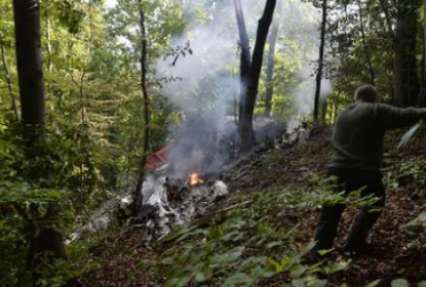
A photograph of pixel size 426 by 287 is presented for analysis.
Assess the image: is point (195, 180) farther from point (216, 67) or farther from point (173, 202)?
point (216, 67)

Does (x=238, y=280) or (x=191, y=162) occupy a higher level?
(x=238, y=280)

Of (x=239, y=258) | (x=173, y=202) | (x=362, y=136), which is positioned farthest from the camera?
(x=173, y=202)

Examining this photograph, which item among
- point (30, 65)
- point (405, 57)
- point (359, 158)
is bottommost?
point (359, 158)

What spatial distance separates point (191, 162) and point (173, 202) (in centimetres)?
950

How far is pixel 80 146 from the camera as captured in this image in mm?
4727

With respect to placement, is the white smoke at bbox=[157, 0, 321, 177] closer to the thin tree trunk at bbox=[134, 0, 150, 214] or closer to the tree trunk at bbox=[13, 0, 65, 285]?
the thin tree trunk at bbox=[134, 0, 150, 214]

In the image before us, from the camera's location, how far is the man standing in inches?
183

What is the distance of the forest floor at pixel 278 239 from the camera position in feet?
5.35

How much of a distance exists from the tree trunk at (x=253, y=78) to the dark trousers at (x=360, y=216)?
438 inches

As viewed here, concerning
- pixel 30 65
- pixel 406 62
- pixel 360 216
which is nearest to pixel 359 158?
pixel 360 216

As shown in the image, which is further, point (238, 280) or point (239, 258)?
point (239, 258)

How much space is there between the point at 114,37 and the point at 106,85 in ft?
4.71

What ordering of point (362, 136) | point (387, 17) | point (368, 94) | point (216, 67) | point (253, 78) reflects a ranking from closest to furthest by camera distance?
point (362, 136)
point (368, 94)
point (387, 17)
point (253, 78)
point (216, 67)

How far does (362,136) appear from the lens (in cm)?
469
